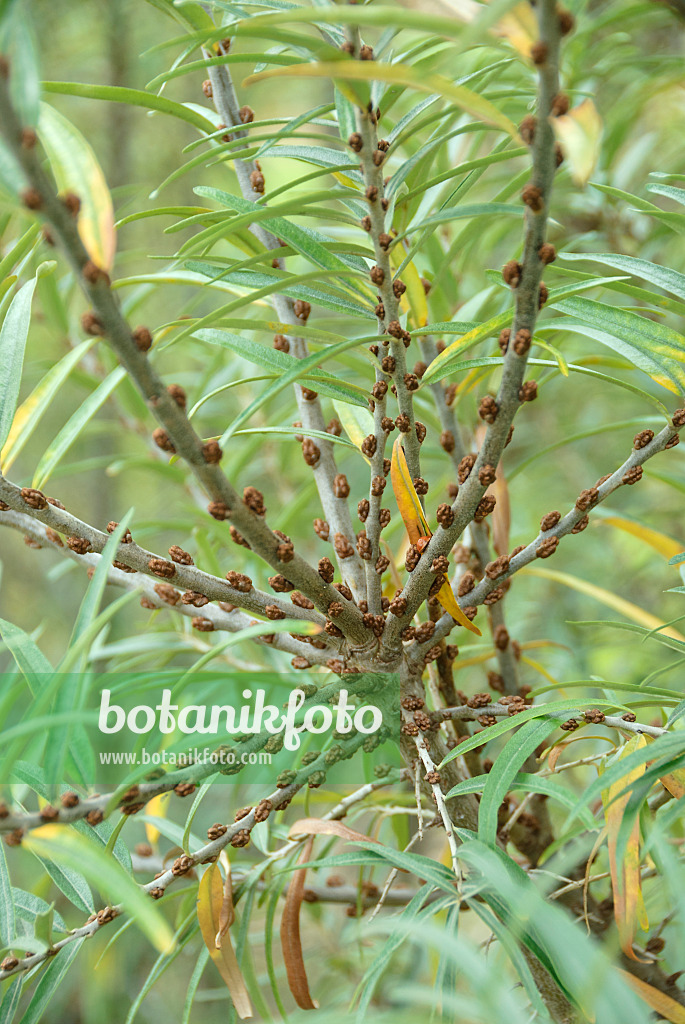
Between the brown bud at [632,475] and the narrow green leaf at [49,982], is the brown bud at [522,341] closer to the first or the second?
the brown bud at [632,475]

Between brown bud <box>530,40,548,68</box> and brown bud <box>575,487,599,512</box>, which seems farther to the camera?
brown bud <box>575,487,599,512</box>

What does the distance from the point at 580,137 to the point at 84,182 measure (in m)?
0.14

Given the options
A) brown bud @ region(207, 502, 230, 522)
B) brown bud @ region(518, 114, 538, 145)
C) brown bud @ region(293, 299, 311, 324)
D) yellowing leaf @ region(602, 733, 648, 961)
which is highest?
brown bud @ region(293, 299, 311, 324)

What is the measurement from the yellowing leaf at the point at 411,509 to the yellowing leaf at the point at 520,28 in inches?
6.1

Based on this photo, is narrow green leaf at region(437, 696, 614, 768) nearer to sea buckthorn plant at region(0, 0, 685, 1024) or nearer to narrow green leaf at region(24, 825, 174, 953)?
sea buckthorn plant at region(0, 0, 685, 1024)

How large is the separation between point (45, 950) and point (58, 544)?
18 cm

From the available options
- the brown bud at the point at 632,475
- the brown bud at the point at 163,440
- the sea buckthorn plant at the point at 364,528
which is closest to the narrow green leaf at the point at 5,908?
the sea buckthorn plant at the point at 364,528

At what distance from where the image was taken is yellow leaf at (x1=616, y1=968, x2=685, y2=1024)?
31 centimetres

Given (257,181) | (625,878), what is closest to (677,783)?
(625,878)

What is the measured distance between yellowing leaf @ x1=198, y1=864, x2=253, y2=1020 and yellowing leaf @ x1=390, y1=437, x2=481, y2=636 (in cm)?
18

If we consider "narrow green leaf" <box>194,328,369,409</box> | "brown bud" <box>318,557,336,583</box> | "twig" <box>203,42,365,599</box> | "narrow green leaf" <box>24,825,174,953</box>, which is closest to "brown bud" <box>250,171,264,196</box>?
"twig" <box>203,42,365,599</box>

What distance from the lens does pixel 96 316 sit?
208 millimetres

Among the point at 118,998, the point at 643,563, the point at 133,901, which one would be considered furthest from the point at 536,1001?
the point at 118,998

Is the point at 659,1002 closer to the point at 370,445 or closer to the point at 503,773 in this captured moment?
the point at 503,773
